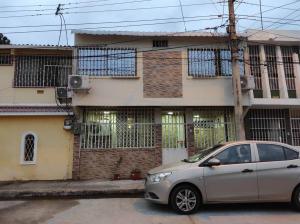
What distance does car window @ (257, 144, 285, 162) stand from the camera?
8.53 m

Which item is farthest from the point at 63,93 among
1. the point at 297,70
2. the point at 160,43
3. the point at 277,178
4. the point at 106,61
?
the point at 297,70

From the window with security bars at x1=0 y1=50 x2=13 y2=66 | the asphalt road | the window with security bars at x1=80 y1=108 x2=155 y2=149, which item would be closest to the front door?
the window with security bars at x1=80 y1=108 x2=155 y2=149

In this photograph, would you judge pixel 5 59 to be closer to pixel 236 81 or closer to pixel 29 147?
pixel 29 147

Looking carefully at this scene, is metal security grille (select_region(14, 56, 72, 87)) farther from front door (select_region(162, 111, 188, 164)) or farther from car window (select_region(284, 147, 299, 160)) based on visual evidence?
car window (select_region(284, 147, 299, 160))

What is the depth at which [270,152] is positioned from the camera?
28.3 ft

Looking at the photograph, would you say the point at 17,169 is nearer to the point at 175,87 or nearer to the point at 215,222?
the point at 175,87

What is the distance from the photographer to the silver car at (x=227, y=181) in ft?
26.9

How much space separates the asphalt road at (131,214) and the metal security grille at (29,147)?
4412mm

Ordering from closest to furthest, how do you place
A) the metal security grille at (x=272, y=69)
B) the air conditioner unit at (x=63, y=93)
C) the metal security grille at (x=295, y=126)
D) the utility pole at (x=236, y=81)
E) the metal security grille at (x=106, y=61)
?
the utility pole at (x=236, y=81)
the air conditioner unit at (x=63, y=93)
the metal security grille at (x=106, y=61)
the metal security grille at (x=272, y=69)
the metal security grille at (x=295, y=126)

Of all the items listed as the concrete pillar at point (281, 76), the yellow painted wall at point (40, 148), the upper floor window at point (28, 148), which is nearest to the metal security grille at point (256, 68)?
the concrete pillar at point (281, 76)

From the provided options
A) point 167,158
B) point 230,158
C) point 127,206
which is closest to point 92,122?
point 167,158

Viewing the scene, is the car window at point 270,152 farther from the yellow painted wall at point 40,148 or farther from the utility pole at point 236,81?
the yellow painted wall at point 40,148

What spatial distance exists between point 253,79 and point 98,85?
5753 millimetres

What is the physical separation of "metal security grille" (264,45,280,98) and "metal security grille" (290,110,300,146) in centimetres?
126
